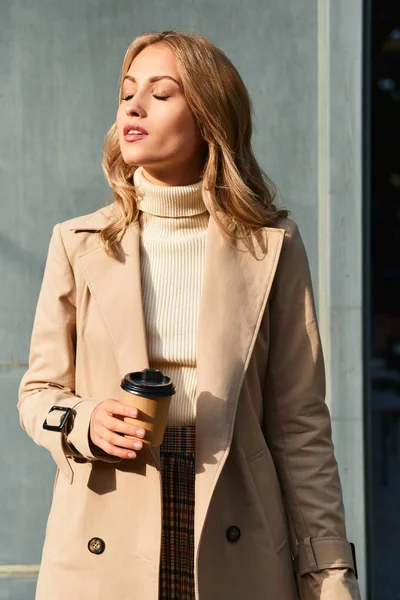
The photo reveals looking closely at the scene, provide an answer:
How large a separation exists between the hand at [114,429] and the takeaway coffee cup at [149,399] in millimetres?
12

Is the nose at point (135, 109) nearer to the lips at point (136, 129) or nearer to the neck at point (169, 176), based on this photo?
the lips at point (136, 129)

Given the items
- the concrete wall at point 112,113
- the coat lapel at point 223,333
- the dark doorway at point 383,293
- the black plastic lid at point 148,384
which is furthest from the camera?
the dark doorway at point 383,293

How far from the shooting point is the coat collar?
2.07 m

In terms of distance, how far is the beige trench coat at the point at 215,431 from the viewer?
2068 mm

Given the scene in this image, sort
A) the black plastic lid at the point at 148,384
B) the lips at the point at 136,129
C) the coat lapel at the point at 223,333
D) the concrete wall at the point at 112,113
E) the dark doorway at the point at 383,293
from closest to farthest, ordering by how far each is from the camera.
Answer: the black plastic lid at the point at 148,384
the coat lapel at the point at 223,333
the lips at the point at 136,129
the concrete wall at the point at 112,113
the dark doorway at the point at 383,293

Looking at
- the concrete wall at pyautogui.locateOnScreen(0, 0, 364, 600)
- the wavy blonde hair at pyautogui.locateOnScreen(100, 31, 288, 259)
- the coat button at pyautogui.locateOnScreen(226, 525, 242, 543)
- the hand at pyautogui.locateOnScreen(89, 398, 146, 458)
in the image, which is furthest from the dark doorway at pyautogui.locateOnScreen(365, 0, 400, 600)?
the hand at pyautogui.locateOnScreen(89, 398, 146, 458)

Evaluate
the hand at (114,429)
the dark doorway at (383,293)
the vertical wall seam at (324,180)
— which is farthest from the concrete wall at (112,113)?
the hand at (114,429)

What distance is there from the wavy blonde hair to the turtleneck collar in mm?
29

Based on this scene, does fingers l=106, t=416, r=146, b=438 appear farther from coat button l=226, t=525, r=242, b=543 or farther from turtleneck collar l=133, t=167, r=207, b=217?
turtleneck collar l=133, t=167, r=207, b=217

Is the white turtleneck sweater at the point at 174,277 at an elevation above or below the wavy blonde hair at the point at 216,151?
below

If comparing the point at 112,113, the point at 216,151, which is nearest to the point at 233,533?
the point at 216,151

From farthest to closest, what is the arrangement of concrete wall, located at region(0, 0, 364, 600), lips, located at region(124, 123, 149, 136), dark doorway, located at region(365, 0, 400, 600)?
dark doorway, located at region(365, 0, 400, 600), concrete wall, located at region(0, 0, 364, 600), lips, located at region(124, 123, 149, 136)

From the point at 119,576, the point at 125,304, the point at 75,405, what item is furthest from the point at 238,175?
the point at 119,576

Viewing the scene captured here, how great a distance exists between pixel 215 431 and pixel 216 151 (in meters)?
0.71
